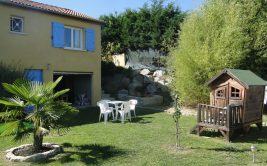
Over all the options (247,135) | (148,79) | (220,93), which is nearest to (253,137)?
(247,135)

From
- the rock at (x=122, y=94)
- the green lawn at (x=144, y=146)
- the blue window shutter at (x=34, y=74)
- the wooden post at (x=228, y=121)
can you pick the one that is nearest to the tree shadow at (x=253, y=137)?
the green lawn at (x=144, y=146)

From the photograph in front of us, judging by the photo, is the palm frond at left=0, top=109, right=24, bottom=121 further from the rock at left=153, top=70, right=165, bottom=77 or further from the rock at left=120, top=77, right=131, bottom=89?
the rock at left=153, top=70, right=165, bottom=77

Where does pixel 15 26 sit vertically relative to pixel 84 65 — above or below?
above

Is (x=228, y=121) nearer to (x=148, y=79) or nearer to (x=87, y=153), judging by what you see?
(x=87, y=153)

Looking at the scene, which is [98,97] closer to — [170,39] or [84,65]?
[84,65]

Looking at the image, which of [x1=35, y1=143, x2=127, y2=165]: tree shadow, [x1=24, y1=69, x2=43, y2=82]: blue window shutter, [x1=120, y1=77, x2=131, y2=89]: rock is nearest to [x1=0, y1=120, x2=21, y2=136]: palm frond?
[x1=35, y1=143, x2=127, y2=165]: tree shadow

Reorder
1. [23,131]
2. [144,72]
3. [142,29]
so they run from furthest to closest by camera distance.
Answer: [142,29] → [144,72] → [23,131]

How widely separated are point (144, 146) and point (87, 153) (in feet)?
5.82

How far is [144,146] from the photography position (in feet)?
32.3

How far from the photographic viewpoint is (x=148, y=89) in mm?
24641

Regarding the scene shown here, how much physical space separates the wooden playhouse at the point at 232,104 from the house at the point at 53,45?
9.03 meters

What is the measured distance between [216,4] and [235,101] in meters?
9.75

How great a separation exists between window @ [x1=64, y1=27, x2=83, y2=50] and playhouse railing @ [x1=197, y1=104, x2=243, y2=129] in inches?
408

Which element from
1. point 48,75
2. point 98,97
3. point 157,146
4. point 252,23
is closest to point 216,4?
point 252,23
